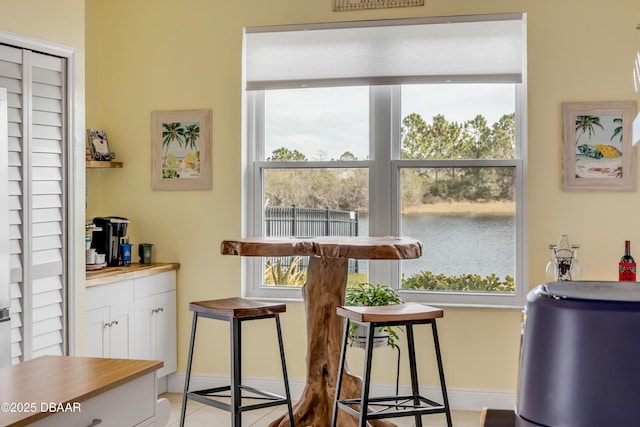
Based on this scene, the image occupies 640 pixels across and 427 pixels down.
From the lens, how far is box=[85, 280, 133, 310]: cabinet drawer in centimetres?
407

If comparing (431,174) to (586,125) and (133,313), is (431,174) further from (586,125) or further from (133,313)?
(133,313)

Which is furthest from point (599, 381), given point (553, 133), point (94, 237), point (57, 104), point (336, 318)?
point (94, 237)

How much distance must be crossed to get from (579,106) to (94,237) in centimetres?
305

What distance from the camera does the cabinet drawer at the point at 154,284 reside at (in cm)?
450

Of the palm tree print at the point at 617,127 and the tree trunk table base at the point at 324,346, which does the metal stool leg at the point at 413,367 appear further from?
the palm tree print at the point at 617,127

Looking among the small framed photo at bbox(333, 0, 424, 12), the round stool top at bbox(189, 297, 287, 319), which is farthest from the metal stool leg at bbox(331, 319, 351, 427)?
the small framed photo at bbox(333, 0, 424, 12)

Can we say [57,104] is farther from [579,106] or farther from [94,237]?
[579,106]

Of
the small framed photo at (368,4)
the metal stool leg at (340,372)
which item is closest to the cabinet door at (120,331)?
the metal stool leg at (340,372)

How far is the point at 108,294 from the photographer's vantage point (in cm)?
422

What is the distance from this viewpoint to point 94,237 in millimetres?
4613

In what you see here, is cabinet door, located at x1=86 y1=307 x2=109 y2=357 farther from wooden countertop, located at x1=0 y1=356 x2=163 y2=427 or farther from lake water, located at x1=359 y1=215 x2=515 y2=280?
wooden countertop, located at x1=0 y1=356 x2=163 y2=427

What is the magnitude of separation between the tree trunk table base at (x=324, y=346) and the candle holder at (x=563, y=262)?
1.32m

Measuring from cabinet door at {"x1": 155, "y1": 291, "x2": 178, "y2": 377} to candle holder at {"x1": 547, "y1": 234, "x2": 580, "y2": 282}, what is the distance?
240 centimetres

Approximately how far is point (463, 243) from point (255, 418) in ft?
5.47
